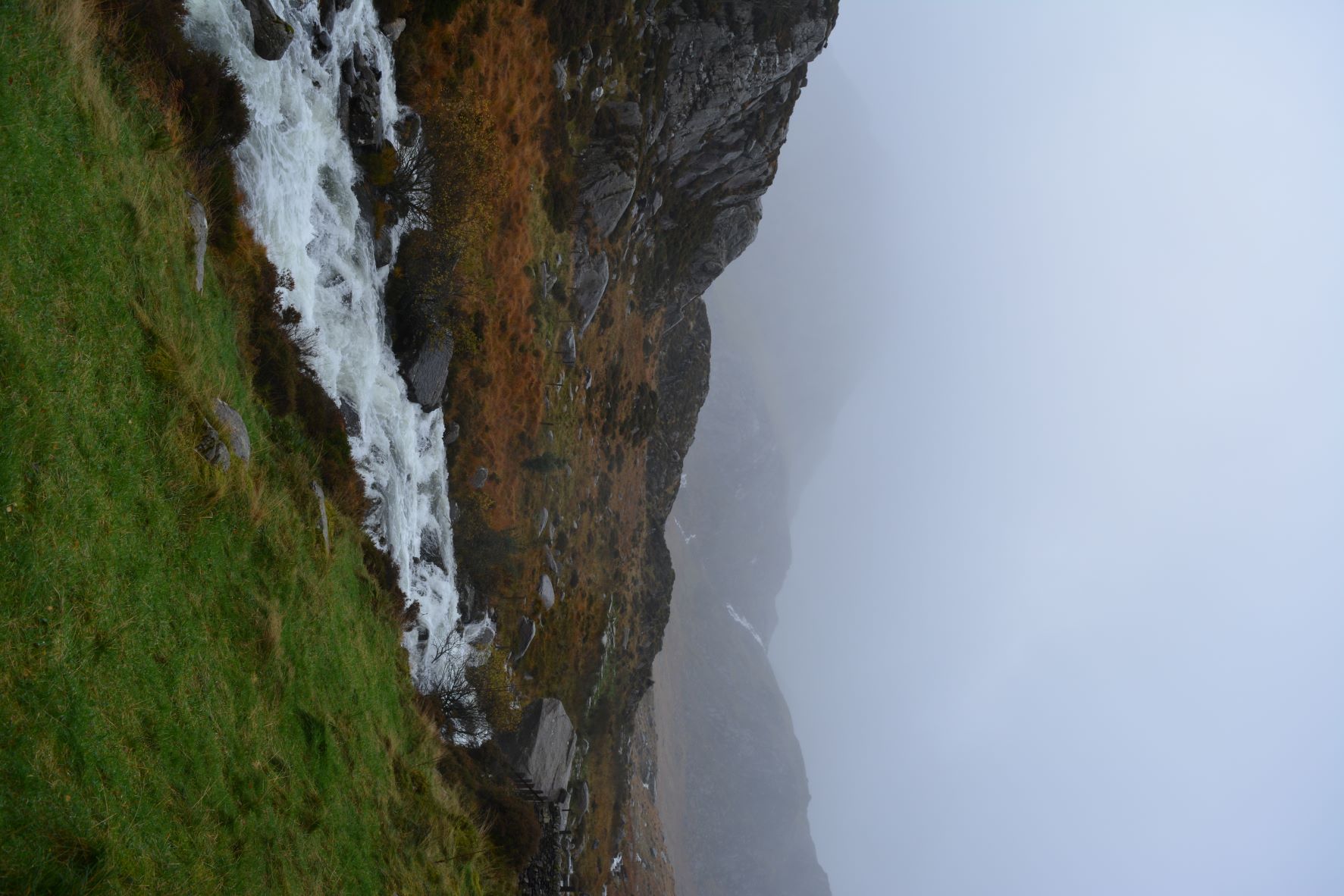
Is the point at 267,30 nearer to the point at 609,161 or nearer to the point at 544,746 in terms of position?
the point at 609,161

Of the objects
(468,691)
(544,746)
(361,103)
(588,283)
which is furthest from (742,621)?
(361,103)

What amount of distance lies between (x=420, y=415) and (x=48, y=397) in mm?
11211

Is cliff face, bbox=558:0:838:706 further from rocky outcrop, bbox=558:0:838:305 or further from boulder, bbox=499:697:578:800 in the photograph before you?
boulder, bbox=499:697:578:800

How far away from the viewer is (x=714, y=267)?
1218 inches

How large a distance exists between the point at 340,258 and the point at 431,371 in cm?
364

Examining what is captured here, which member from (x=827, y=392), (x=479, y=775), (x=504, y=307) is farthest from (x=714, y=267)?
(x=827, y=392)

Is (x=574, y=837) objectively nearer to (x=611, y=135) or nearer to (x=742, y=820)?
(x=611, y=135)

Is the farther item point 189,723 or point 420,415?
point 420,415

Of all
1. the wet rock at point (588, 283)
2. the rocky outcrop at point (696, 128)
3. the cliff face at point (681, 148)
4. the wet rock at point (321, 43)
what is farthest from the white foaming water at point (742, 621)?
the wet rock at point (321, 43)

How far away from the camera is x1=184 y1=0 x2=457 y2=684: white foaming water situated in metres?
11.4

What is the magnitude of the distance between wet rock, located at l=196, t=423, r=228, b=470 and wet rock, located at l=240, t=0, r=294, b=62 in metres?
6.50

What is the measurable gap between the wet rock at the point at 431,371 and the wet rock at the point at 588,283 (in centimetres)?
655

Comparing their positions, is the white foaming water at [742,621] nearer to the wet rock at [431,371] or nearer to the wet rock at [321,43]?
the wet rock at [431,371]

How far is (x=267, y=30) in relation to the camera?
448 inches
